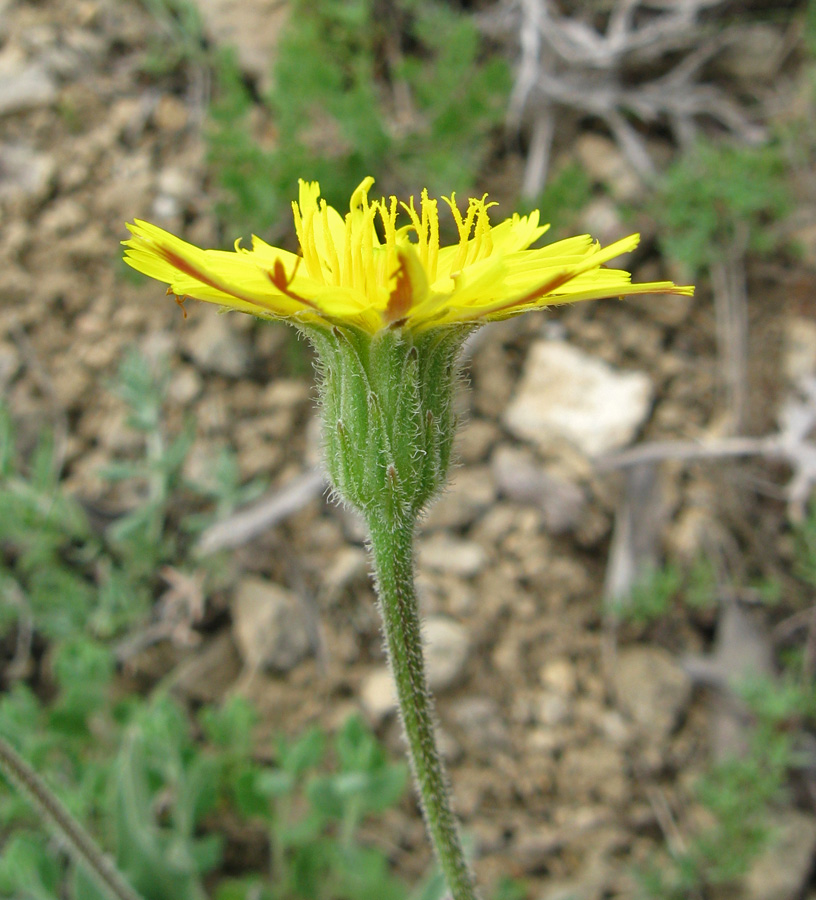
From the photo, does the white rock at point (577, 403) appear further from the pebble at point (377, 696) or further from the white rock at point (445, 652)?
the pebble at point (377, 696)

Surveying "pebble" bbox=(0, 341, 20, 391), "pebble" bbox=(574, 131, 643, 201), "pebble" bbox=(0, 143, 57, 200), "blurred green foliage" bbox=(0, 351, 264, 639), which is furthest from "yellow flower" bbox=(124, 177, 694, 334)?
"pebble" bbox=(0, 143, 57, 200)

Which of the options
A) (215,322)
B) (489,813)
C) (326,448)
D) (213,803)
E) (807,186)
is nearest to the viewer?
(326,448)

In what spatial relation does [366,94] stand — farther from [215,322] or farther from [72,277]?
[72,277]

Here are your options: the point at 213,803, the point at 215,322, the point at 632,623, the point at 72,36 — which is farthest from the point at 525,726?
the point at 72,36

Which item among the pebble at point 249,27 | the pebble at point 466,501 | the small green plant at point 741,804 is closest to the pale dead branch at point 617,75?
the pebble at point 249,27

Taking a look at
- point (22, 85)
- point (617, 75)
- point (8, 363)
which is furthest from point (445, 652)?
point (22, 85)

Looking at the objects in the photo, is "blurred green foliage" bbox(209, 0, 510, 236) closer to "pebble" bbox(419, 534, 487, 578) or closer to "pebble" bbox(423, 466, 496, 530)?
"pebble" bbox(423, 466, 496, 530)

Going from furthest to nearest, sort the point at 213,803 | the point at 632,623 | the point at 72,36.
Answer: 1. the point at 72,36
2. the point at 632,623
3. the point at 213,803
